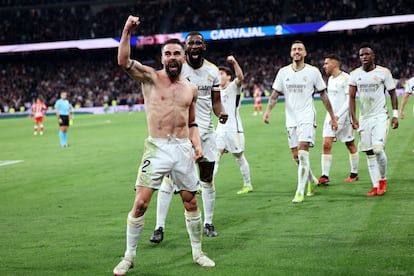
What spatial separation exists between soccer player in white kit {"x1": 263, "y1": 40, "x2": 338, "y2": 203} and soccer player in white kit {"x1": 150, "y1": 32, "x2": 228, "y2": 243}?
276cm

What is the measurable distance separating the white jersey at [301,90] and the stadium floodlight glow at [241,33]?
41.0m

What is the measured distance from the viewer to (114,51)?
66.7m

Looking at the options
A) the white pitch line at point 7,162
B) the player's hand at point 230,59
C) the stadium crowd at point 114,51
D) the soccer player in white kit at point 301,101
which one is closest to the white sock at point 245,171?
the soccer player in white kit at point 301,101

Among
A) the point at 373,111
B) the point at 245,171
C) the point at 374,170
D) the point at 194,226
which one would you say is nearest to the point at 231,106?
the point at 245,171

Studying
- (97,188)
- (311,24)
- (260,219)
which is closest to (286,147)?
(97,188)

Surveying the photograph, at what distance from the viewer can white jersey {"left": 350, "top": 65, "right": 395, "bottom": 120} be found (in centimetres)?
1170

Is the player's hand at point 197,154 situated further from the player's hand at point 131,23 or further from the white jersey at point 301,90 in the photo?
the white jersey at point 301,90

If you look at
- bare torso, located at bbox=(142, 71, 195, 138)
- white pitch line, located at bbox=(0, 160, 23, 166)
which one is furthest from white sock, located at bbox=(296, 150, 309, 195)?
white pitch line, located at bbox=(0, 160, 23, 166)

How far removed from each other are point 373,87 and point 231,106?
8.89 feet

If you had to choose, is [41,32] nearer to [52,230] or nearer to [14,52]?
[14,52]

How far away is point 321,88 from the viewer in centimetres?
1156

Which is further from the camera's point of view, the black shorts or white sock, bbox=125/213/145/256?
the black shorts

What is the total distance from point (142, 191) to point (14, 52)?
209 feet

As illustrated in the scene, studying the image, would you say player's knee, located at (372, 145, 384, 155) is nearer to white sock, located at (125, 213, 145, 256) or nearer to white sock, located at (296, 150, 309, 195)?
white sock, located at (296, 150, 309, 195)
